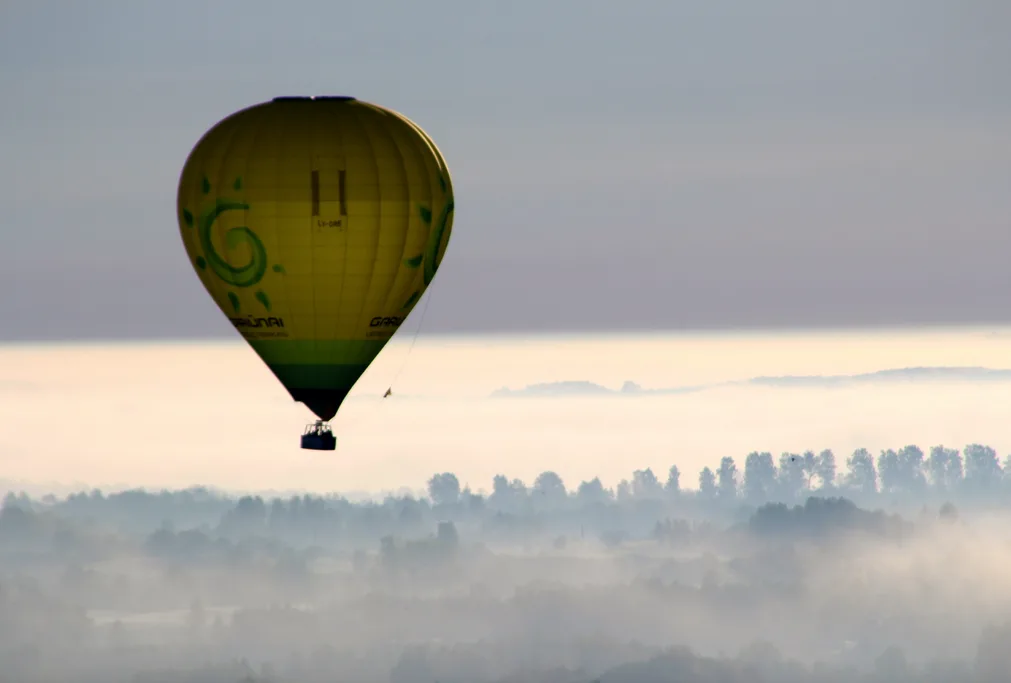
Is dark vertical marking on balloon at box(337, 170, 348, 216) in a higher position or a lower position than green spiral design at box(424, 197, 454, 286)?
higher

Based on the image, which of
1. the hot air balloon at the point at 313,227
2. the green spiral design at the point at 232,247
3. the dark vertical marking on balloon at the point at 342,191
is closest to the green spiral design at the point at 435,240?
the hot air balloon at the point at 313,227

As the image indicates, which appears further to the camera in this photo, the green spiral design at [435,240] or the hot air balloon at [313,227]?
the green spiral design at [435,240]

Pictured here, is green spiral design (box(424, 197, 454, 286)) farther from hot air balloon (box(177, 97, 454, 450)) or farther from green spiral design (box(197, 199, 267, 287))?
green spiral design (box(197, 199, 267, 287))

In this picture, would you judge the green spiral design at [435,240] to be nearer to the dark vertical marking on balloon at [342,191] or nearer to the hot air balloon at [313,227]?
the hot air balloon at [313,227]

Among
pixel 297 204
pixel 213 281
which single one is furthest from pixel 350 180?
pixel 213 281

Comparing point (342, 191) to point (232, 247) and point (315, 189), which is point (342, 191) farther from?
point (232, 247)

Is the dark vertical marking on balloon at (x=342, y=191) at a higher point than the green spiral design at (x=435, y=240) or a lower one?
higher

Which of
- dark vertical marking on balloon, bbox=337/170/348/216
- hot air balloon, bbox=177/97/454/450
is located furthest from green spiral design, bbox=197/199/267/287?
dark vertical marking on balloon, bbox=337/170/348/216
